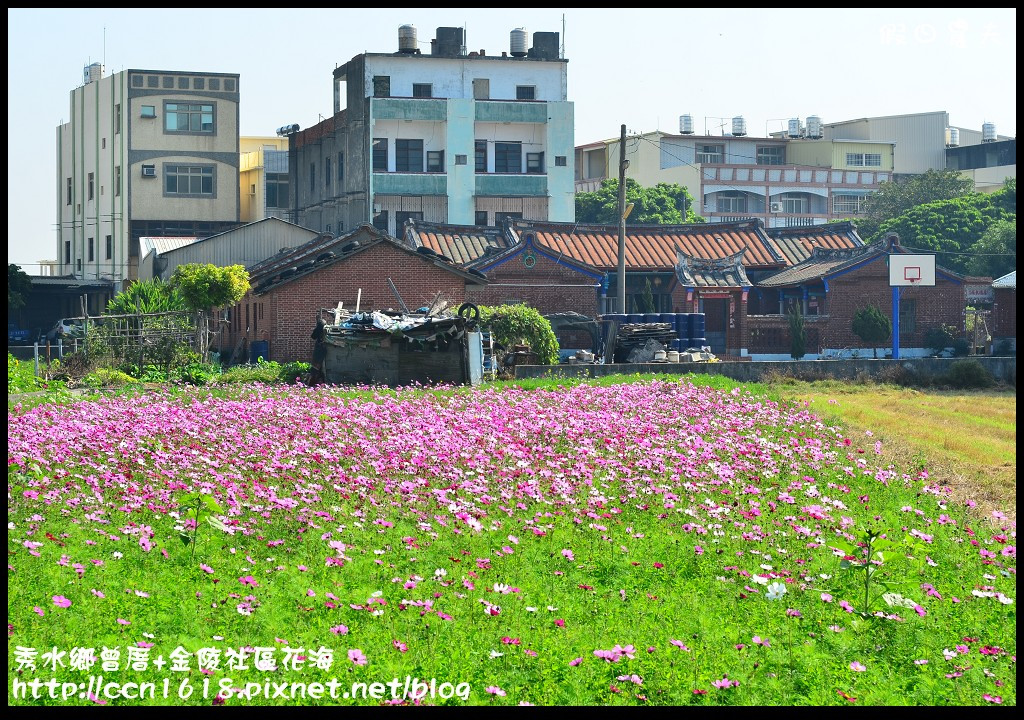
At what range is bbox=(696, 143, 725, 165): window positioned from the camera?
84188mm

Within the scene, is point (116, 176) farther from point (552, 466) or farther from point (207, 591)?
Result: point (207, 591)

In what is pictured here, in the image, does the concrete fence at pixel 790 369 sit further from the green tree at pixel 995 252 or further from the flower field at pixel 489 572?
the green tree at pixel 995 252

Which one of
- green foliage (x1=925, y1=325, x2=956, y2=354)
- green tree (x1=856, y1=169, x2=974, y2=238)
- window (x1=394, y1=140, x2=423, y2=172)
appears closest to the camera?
green foliage (x1=925, y1=325, x2=956, y2=354)

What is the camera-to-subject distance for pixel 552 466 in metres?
13.8

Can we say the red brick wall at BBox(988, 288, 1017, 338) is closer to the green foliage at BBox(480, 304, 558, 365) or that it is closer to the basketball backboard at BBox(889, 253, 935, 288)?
the basketball backboard at BBox(889, 253, 935, 288)

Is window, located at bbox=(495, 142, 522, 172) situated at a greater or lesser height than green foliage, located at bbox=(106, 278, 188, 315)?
greater

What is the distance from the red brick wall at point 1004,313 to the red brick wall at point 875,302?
1722mm

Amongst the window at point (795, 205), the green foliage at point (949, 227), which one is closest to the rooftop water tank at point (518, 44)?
the green foliage at point (949, 227)

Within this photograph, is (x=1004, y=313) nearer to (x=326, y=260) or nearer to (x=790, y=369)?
(x=790, y=369)

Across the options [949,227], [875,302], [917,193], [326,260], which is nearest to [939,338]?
[875,302]

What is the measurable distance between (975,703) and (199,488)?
7.17m

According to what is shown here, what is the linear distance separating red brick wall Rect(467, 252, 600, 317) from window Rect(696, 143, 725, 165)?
4105 cm

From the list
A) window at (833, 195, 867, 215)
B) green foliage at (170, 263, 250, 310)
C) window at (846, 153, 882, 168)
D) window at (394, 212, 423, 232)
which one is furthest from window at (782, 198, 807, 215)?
green foliage at (170, 263, 250, 310)

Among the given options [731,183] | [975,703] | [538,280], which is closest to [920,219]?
[731,183]
